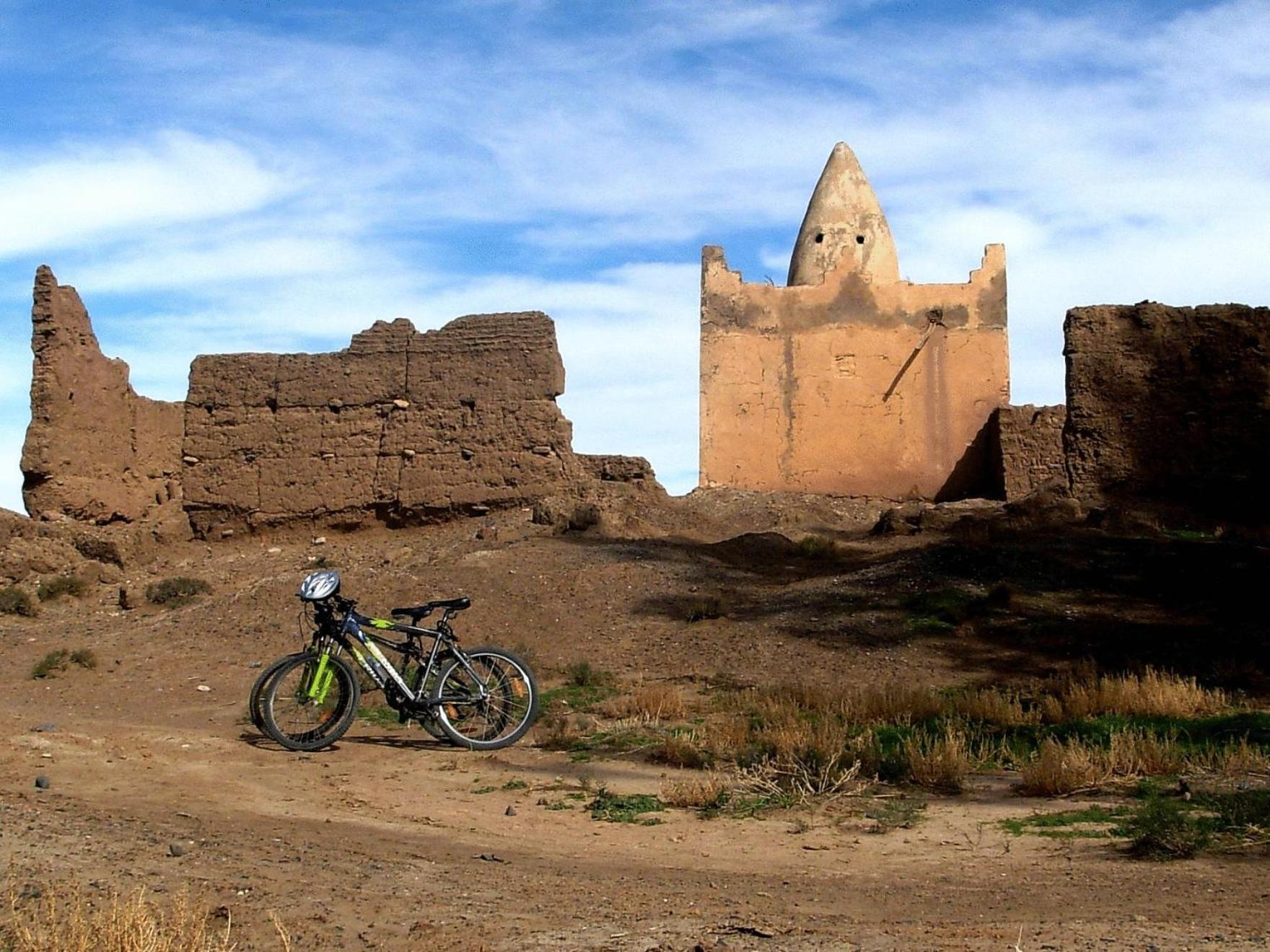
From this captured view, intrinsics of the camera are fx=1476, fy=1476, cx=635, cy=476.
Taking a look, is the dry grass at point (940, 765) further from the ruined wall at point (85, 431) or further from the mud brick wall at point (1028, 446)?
the mud brick wall at point (1028, 446)

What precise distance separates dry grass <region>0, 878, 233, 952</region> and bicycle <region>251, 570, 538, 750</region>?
383 cm

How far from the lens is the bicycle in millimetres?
9250

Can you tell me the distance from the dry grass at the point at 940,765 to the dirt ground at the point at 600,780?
0.17 metres

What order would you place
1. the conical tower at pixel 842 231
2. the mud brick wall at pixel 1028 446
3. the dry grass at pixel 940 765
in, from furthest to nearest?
the conical tower at pixel 842 231 → the mud brick wall at pixel 1028 446 → the dry grass at pixel 940 765

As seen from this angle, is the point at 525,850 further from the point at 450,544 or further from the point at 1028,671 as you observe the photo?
the point at 450,544

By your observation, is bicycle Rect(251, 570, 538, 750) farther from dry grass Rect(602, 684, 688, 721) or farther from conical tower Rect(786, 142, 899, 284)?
conical tower Rect(786, 142, 899, 284)

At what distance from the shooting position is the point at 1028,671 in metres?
11.6

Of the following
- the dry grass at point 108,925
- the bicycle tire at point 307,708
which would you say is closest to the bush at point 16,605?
the bicycle tire at point 307,708

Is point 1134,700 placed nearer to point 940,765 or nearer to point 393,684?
point 940,765

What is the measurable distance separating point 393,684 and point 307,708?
1.91 feet

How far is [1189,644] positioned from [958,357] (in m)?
14.9

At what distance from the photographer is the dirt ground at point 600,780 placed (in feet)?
17.6

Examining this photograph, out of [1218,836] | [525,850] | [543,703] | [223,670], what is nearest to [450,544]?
[223,670]

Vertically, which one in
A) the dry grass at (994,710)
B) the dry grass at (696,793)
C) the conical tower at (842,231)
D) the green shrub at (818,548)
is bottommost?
the dry grass at (696,793)
